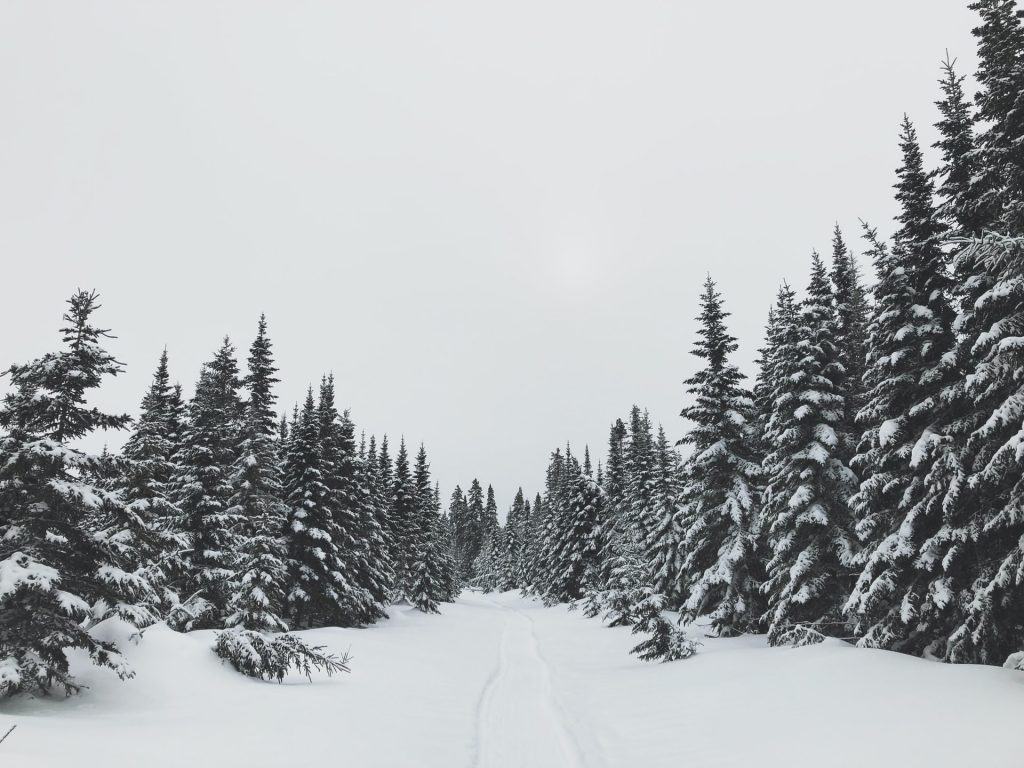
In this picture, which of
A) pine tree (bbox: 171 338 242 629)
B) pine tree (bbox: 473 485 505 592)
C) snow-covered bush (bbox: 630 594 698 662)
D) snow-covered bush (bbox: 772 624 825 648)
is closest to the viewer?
snow-covered bush (bbox: 772 624 825 648)

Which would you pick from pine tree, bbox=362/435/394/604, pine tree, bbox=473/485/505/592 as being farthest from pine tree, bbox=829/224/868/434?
pine tree, bbox=473/485/505/592

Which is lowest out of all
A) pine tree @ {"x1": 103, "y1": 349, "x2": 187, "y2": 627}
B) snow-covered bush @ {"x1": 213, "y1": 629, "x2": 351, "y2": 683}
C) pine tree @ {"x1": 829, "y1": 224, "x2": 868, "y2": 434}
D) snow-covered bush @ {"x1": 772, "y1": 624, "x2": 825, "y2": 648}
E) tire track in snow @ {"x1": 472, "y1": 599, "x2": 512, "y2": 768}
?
tire track in snow @ {"x1": 472, "y1": 599, "x2": 512, "y2": 768}

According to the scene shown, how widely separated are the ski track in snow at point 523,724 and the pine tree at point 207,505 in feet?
37.9

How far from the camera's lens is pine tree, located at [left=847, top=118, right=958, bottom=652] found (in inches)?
550

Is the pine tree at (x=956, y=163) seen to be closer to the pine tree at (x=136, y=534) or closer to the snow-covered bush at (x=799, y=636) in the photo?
the snow-covered bush at (x=799, y=636)

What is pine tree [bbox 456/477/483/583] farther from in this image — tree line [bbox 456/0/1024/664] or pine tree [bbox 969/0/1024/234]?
pine tree [bbox 969/0/1024/234]

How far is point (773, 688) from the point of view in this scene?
13.2 m

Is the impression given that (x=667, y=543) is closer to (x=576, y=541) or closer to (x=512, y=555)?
(x=576, y=541)

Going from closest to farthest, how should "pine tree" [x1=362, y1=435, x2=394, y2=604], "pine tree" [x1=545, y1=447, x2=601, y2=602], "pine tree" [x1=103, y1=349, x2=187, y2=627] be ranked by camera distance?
"pine tree" [x1=103, y1=349, x2=187, y2=627]
"pine tree" [x1=362, y1=435, x2=394, y2=604]
"pine tree" [x1=545, y1=447, x2=601, y2=602]

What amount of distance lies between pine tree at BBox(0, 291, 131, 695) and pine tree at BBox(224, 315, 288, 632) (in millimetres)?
8696

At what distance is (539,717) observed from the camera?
12.8 m

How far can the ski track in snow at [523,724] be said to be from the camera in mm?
9892

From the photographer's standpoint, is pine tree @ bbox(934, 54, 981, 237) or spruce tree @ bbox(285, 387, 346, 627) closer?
pine tree @ bbox(934, 54, 981, 237)

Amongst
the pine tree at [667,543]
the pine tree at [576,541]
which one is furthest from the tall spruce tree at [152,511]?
the pine tree at [576,541]
